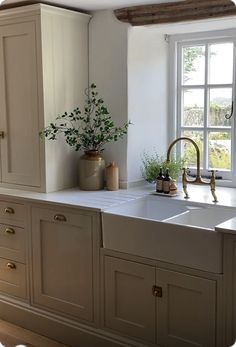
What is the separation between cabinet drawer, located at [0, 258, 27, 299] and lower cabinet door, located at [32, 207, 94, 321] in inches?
4.0

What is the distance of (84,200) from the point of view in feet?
9.14

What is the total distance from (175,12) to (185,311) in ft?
5.65

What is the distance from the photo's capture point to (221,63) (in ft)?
10.4

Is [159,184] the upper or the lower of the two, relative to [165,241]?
upper

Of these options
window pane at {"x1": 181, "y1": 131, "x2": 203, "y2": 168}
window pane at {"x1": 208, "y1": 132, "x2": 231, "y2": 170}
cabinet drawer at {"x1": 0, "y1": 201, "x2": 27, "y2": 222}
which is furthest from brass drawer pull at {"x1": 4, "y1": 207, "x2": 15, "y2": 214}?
window pane at {"x1": 208, "y1": 132, "x2": 231, "y2": 170}

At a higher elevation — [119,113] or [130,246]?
[119,113]

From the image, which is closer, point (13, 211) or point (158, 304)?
point (158, 304)

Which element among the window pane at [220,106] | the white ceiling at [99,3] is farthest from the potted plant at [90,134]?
the window pane at [220,106]

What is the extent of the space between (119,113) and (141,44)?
1.57ft

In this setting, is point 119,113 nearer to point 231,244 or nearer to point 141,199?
point 141,199

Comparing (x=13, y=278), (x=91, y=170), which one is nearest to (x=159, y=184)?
(x=91, y=170)

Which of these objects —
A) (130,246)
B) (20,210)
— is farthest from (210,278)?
(20,210)

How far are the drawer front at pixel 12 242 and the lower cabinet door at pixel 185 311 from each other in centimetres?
100

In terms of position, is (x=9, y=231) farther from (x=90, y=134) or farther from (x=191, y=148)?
(x=191, y=148)
